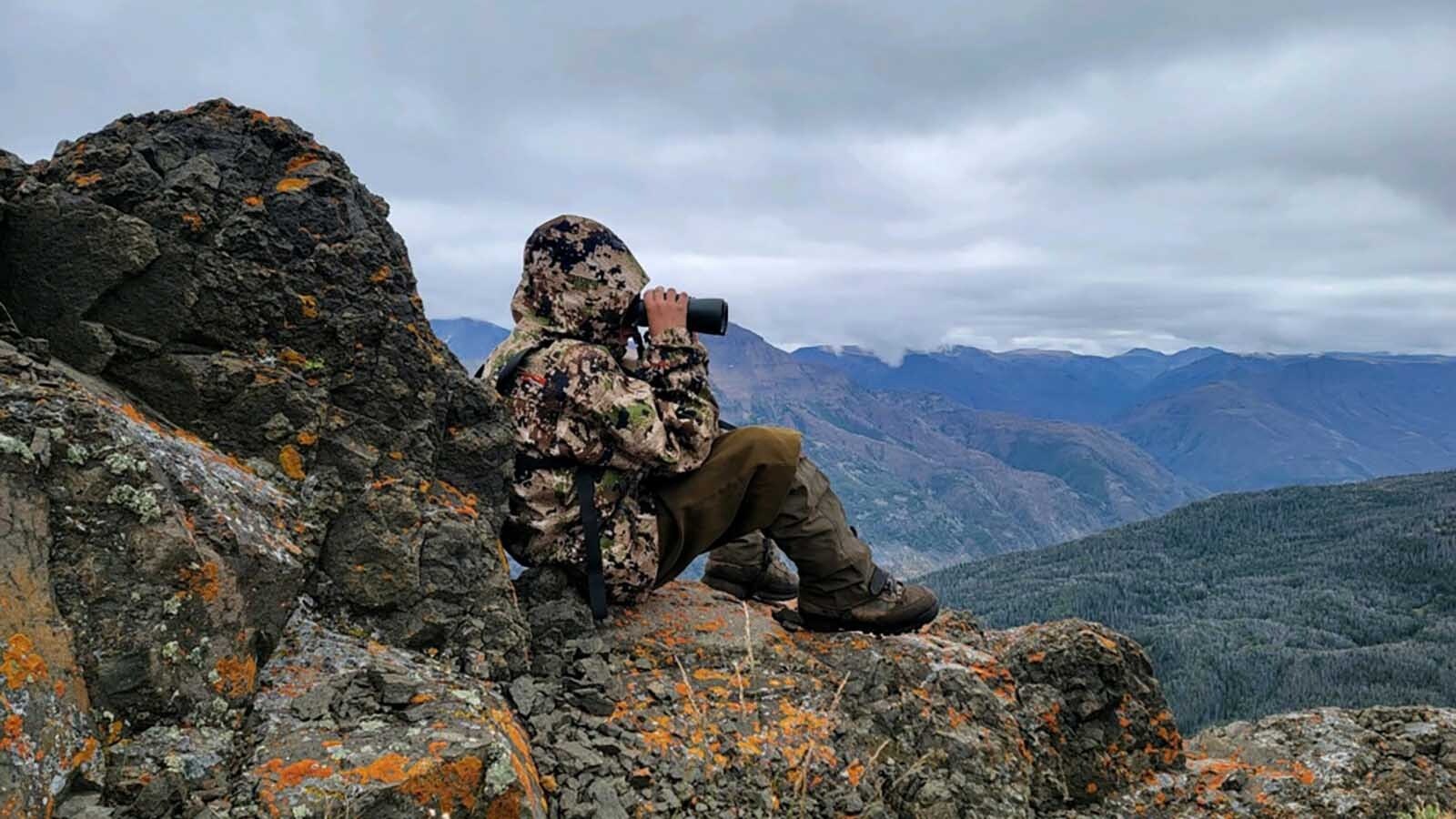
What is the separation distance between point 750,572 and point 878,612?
5.96 feet

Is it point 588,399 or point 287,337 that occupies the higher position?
point 287,337

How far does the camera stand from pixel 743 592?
8836 mm

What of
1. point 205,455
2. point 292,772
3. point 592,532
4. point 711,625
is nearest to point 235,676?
point 292,772

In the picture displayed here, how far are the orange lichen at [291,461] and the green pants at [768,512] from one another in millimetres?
2759

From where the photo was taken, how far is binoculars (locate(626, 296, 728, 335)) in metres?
6.70

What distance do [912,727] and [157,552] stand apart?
194 inches

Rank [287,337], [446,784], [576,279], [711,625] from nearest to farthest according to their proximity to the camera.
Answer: [446,784] < [287,337] < [576,279] < [711,625]

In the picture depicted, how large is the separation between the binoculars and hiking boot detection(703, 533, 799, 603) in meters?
2.99

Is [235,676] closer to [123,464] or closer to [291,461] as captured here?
[123,464]

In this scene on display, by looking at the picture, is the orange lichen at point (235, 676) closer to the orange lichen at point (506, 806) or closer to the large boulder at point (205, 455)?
the large boulder at point (205, 455)

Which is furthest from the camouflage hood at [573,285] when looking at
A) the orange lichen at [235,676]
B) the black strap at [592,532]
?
the orange lichen at [235,676]

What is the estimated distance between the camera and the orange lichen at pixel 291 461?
510 centimetres

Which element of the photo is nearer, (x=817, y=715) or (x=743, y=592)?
(x=817, y=715)

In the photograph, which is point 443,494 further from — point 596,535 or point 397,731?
point 397,731
